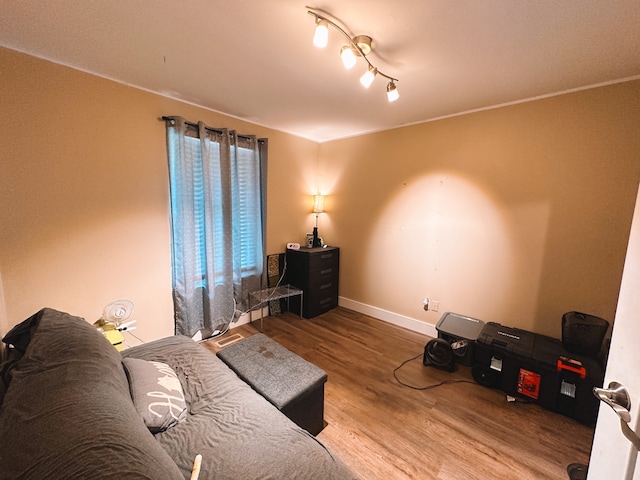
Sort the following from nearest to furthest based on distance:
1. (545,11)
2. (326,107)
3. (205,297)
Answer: (545,11)
(326,107)
(205,297)

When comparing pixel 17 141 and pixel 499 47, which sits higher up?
pixel 499 47

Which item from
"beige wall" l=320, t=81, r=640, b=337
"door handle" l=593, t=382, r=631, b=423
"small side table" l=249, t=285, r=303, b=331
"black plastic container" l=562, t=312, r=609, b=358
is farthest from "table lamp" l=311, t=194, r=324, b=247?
"door handle" l=593, t=382, r=631, b=423

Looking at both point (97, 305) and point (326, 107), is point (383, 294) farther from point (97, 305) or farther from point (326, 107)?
point (97, 305)

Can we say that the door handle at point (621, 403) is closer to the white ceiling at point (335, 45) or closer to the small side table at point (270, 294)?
the white ceiling at point (335, 45)

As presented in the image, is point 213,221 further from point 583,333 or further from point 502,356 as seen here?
point 583,333

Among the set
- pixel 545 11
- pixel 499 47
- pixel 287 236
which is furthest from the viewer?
pixel 287 236

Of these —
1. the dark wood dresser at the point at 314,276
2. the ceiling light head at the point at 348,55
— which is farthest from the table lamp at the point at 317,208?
the ceiling light head at the point at 348,55

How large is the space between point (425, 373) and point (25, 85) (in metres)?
3.73

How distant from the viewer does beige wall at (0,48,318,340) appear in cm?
170

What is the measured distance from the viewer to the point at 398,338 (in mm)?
2852

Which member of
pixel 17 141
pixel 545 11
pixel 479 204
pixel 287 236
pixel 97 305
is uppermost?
pixel 545 11

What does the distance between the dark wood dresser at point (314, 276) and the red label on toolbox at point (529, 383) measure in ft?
7.08

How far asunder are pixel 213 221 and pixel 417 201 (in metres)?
2.29

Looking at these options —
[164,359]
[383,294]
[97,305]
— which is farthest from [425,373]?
[97,305]
